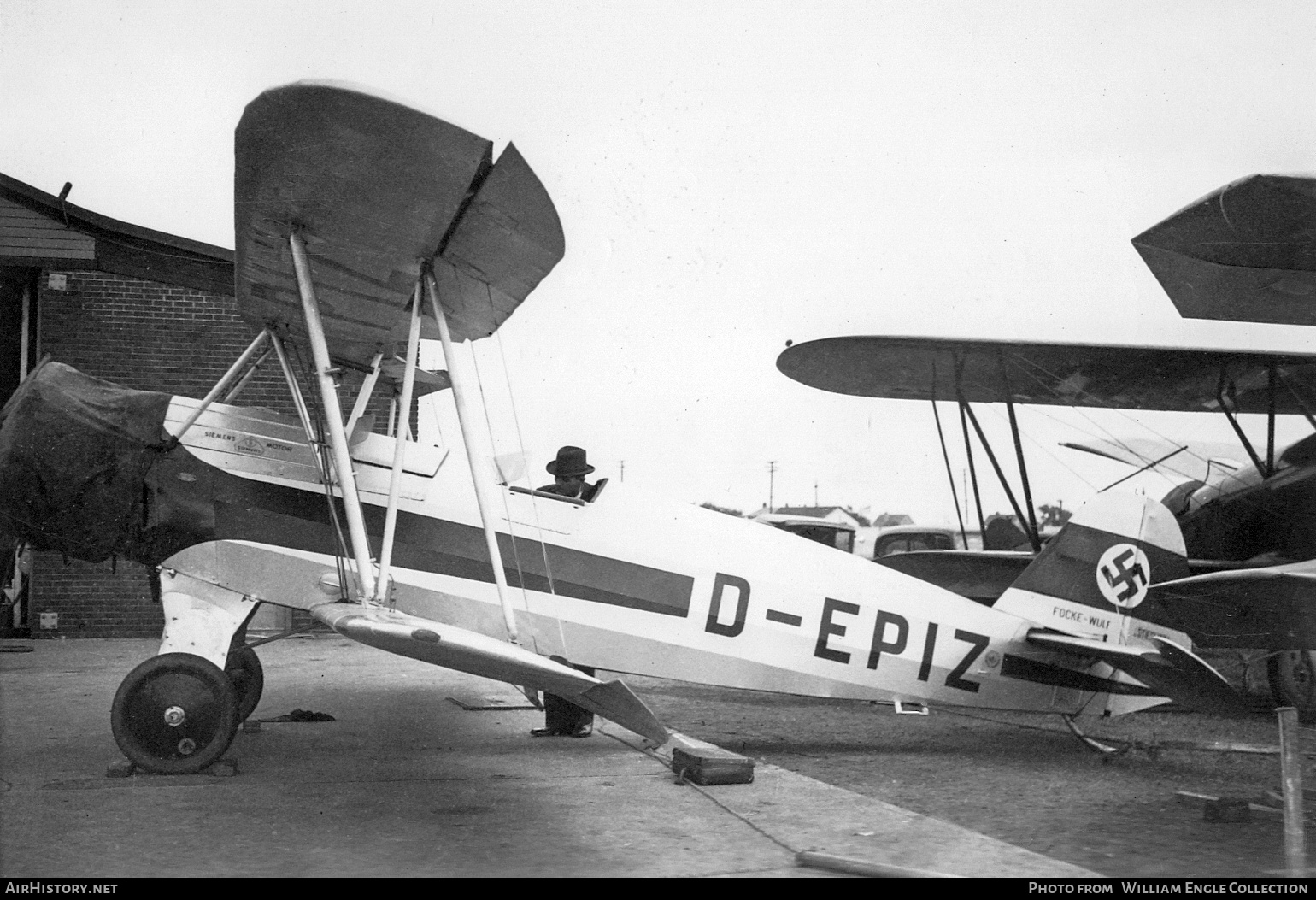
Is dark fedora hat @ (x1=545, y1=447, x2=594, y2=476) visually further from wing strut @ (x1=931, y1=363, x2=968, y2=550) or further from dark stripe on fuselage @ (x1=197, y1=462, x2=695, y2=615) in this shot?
wing strut @ (x1=931, y1=363, x2=968, y2=550)

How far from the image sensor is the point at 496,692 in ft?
28.5

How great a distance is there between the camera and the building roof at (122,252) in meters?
12.3

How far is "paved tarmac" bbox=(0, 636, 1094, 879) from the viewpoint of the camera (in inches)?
134

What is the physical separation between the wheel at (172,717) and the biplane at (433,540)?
0.04 feet

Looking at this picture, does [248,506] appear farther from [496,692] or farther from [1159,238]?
[1159,238]

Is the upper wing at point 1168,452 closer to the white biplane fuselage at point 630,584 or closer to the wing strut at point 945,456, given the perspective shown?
the wing strut at point 945,456

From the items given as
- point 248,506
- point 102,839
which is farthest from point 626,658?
point 102,839

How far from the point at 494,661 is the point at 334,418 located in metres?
1.34

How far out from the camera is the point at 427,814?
13.7 ft

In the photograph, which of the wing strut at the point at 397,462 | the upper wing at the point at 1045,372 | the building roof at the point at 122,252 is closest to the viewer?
the wing strut at the point at 397,462

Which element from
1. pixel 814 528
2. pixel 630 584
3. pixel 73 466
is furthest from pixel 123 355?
pixel 814 528

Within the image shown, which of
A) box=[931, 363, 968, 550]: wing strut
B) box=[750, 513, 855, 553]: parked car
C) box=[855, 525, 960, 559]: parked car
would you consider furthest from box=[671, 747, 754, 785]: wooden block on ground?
box=[855, 525, 960, 559]: parked car

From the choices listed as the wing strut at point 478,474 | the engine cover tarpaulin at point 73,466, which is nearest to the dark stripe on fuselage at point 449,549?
the engine cover tarpaulin at point 73,466

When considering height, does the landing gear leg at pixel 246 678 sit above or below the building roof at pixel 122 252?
below
